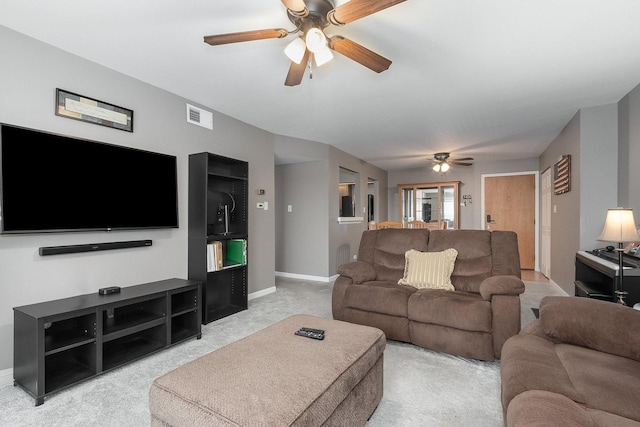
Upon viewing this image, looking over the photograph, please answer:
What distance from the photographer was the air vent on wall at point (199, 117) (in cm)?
332

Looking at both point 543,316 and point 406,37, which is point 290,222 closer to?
point 406,37

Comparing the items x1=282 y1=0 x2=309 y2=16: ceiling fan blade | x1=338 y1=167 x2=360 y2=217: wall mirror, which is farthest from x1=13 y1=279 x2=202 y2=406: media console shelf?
x1=338 y1=167 x2=360 y2=217: wall mirror

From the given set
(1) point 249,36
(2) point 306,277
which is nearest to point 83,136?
(1) point 249,36

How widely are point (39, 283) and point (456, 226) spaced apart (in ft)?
23.1

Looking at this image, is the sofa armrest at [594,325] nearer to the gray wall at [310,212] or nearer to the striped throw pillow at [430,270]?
the striped throw pillow at [430,270]

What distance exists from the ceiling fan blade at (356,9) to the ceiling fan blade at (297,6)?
0.47 feet

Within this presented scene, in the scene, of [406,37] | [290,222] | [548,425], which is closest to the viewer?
[548,425]

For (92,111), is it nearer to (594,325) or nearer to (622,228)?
(594,325)

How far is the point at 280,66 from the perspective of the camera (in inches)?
102

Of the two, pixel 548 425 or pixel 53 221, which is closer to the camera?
pixel 548 425

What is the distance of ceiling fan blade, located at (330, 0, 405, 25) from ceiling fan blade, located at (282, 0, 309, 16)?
0.47 ft

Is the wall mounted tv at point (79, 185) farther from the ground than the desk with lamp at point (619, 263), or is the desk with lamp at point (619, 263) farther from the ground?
the wall mounted tv at point (79, 185)

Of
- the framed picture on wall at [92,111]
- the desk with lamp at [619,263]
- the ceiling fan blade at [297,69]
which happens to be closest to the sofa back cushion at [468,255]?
the desk with lamp at [619,263]

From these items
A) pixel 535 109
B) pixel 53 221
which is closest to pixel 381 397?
pixel 53 221
